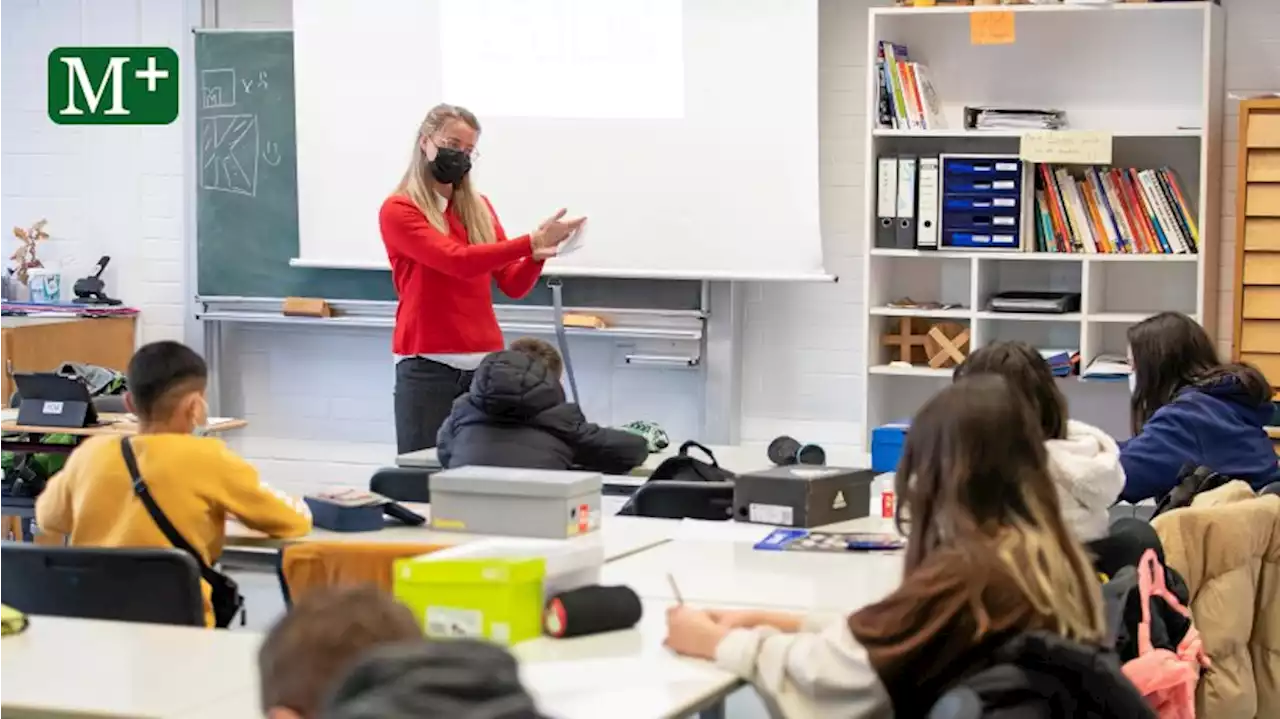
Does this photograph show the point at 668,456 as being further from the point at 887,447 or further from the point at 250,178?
the point at 250,178

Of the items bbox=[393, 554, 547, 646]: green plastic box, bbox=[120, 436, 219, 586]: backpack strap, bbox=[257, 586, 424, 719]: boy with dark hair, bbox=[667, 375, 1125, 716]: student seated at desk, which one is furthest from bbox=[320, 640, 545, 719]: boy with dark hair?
bbox=[120, 436, 219, 586]: backpack strap

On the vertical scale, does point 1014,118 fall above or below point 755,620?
above

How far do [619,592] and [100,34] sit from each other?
521cm

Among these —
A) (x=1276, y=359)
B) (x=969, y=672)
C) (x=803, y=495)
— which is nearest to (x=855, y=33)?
(x=1276, y=359)

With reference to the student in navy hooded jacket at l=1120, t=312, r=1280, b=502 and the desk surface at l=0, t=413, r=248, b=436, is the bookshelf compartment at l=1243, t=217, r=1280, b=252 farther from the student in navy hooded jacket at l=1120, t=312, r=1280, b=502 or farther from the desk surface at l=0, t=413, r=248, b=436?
the desk surface at l=0, t=413, r=248, b=436

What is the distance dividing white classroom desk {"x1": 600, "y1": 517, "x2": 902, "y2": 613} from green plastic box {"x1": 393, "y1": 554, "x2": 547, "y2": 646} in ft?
1.29

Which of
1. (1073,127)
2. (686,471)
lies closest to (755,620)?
(686,471)

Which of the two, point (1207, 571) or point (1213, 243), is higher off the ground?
point (1213, 243)

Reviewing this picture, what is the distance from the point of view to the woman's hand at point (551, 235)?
4.75 meters

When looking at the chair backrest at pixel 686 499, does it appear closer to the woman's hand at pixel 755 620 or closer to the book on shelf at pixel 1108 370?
the woman's hand at pixel 755 620

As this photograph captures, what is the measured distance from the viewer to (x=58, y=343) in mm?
6762

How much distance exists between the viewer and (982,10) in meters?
5.84

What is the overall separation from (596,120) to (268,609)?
214 cm

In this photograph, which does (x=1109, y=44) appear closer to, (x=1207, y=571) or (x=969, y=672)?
(x=1207, y=571)
